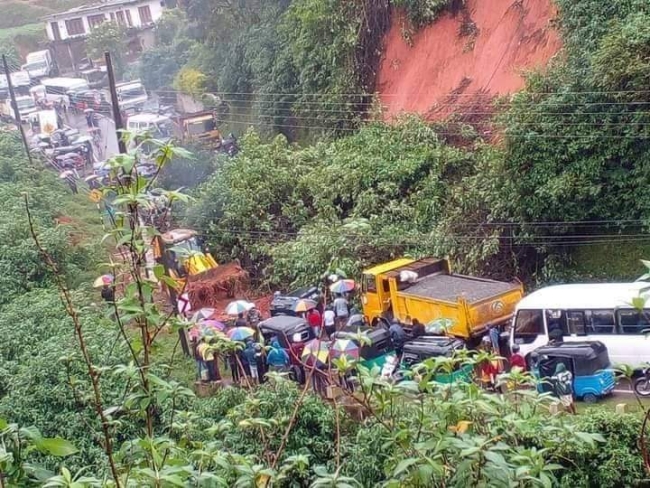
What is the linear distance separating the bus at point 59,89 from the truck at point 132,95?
254 centimetres

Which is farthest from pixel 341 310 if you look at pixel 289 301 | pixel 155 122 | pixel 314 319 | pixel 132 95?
pixel 132 95

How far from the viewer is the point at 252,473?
3143 mm

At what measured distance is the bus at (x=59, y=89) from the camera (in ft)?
137

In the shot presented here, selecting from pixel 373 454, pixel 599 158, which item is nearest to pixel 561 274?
pixel 599 158

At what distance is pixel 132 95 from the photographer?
39.4 m

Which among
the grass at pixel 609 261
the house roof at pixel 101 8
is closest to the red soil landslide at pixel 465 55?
the grass at pixel 609 261

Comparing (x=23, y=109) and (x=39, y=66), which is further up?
(x=39, y=66)

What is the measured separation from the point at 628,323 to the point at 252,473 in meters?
9.56

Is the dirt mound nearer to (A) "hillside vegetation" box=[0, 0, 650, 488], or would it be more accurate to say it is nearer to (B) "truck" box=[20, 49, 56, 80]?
(A) "hillside vegetation" box=[0, 0, 650, 488]

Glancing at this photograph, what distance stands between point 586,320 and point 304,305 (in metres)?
4.91

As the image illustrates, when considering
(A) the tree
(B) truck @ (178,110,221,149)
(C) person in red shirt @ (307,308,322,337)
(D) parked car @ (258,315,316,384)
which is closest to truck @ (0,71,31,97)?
(A) the tree

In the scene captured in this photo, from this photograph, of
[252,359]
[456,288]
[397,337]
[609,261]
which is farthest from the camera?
[609,261]

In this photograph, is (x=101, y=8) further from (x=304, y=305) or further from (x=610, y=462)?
(x=610, y=462)

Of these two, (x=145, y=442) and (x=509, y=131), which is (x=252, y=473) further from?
(x=509, y=131)
